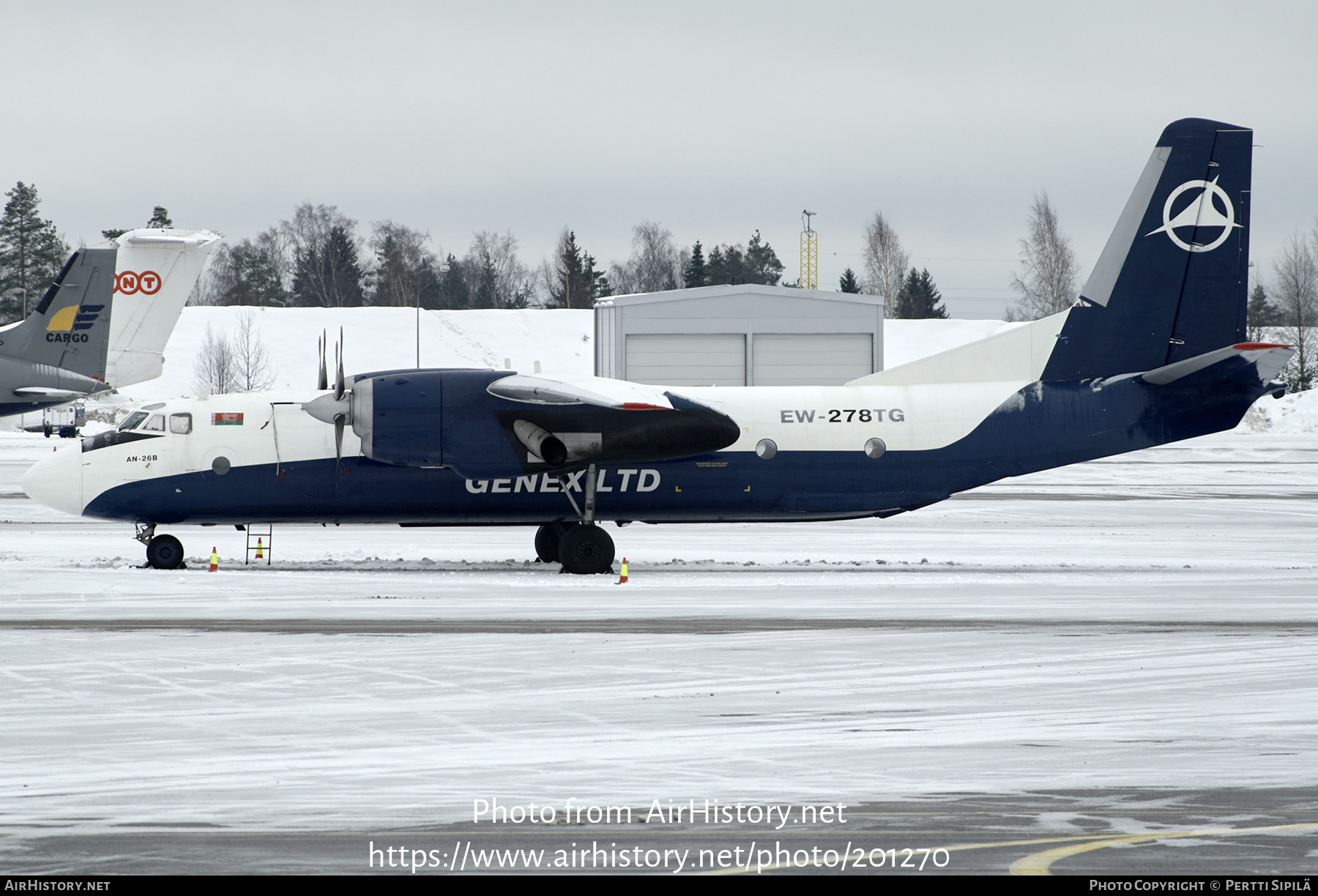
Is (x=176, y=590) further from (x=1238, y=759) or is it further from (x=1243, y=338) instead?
(x=1243, y=338)

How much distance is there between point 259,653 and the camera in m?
12.1

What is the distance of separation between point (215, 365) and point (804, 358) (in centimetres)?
5187

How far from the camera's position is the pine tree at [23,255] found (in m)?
92.2

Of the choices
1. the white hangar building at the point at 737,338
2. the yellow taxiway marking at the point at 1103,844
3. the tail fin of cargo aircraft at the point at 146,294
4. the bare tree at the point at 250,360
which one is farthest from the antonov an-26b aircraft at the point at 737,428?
the bare tree at the point at 250,360

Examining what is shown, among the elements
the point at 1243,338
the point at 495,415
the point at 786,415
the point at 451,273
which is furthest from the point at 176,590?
the point at 451,273

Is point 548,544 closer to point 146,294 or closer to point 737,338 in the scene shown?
point 146,294

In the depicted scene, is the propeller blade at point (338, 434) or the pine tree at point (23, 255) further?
the pine tree at point (23, 255)

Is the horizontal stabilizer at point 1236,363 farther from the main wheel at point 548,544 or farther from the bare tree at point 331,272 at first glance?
the bare tree at point 331,272

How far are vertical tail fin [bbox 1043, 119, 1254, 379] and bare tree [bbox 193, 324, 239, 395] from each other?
68.8m

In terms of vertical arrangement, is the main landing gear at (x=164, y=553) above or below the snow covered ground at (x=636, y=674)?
above

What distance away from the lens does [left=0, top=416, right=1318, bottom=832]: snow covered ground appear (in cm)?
793

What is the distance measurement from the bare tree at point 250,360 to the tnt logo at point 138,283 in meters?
48.4

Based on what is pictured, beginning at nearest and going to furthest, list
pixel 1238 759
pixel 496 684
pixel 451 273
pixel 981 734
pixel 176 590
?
pixel 1238 759 < pixel 981 734 < pixel 496 684 < pixel 176 590 < pixel 451 273
